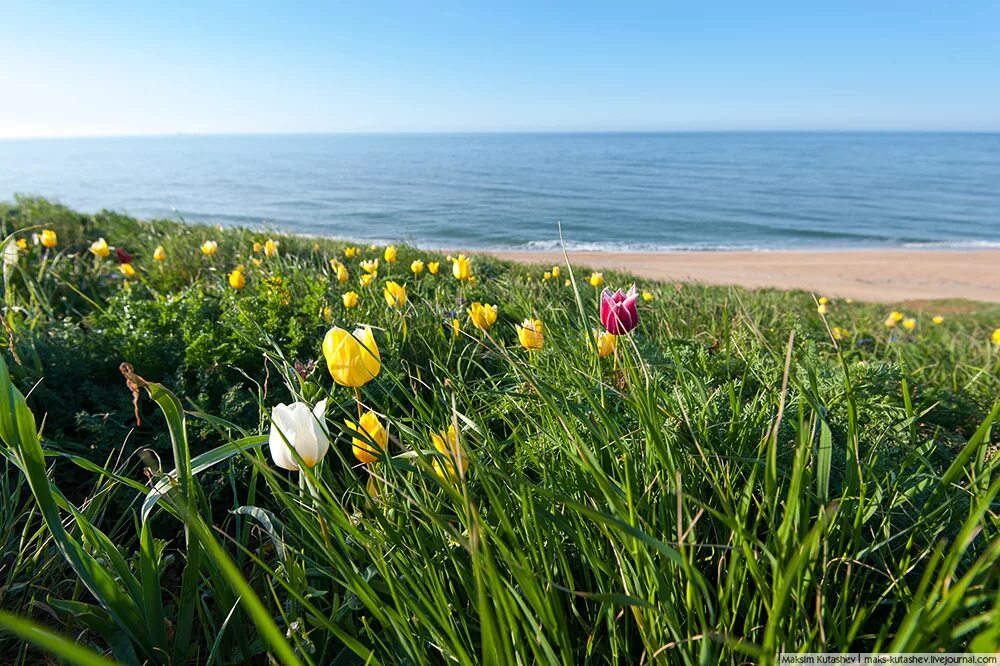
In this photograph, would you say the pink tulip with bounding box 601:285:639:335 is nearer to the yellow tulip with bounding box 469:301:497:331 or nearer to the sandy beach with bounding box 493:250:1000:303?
the yellow tulip with bounding box 469:301:497:331

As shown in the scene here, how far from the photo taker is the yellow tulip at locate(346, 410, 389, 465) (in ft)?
3.77

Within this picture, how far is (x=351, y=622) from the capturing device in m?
1.26

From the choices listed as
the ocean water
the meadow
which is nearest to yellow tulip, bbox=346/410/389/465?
the meadow

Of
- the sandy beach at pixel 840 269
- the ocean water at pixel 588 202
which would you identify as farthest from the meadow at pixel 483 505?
the ocean water at pixel 588 202

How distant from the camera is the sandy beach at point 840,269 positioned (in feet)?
52.3

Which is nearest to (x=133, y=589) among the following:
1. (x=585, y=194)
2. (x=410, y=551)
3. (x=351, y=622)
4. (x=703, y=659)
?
(x=351, y=622)

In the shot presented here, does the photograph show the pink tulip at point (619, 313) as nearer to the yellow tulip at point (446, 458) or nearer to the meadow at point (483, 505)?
the meadow at point (483, 505)

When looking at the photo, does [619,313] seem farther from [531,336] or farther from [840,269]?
[840,269]

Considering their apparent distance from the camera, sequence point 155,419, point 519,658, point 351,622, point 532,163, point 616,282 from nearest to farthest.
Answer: point 519,658 < point 351,622 < point 155,419 < point 616,282 < point 532,163

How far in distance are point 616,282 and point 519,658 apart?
6346 mm

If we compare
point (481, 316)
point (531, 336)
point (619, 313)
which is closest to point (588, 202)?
point (481, 316)

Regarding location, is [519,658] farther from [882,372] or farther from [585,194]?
[585,194]

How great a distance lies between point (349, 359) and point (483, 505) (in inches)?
19.4

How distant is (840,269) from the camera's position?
19.2 m
